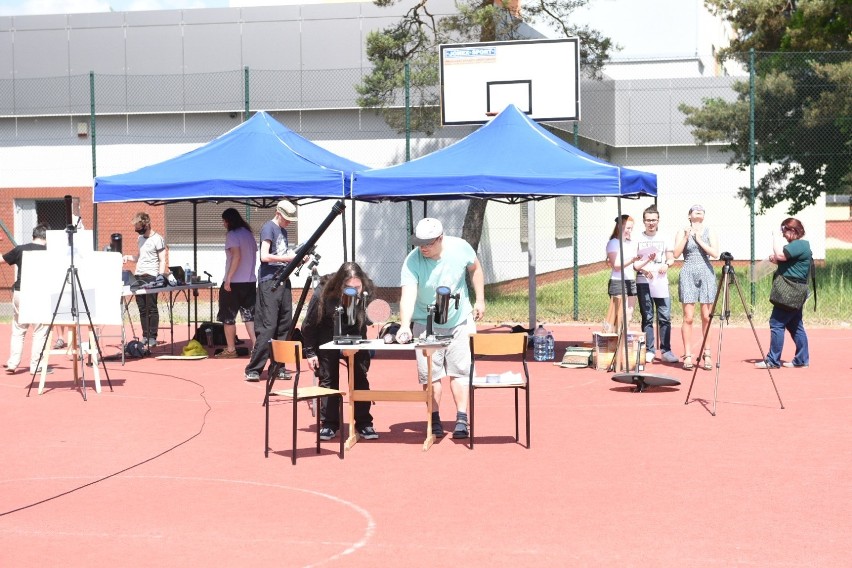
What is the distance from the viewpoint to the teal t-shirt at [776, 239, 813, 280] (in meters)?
13.1

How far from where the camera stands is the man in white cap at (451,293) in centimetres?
947

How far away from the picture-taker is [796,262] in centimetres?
1319

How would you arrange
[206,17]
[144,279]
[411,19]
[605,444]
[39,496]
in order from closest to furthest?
[39,496], [605,444], [144,279], [411,19], [206,17]

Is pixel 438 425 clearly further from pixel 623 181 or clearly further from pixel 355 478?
pixel 623 181

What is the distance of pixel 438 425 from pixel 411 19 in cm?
1413

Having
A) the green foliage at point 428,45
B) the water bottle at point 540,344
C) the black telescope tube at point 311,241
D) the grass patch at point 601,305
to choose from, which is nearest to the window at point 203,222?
the green foliage at point 428,45

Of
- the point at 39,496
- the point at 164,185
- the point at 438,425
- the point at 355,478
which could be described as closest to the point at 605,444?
the point at 438,425

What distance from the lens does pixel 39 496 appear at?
7719 mm

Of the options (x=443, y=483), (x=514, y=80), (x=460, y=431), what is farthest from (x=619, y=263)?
(x=443, y=483)

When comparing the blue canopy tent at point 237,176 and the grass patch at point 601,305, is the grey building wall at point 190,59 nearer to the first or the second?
the grass patch at point 601,305

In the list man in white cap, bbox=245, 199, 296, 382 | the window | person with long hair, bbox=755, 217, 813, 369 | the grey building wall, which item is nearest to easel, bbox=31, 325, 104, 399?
man in white cap, bbox=245, 199, 296, 382

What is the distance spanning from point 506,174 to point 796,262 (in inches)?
132

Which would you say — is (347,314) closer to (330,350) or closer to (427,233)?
(330,350)

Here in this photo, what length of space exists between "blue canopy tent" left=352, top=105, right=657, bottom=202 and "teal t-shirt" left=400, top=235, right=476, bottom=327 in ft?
12.7
